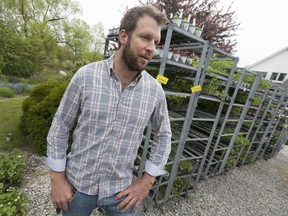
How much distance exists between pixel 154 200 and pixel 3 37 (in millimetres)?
13039

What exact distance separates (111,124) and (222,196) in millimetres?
3584

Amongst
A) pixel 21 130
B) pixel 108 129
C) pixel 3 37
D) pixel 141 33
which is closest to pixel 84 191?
pixel 108 129

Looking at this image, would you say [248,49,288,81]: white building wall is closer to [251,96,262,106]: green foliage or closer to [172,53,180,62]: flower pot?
[251,96,262,106]: green foliage

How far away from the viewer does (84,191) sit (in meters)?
1.10

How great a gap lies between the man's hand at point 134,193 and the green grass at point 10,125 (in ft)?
11.3

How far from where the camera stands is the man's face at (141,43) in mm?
952

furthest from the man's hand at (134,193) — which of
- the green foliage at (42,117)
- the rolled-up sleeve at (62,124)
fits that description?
the green foliage at (42,117)

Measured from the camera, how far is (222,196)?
337cm

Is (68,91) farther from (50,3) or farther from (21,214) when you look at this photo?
(50,3)

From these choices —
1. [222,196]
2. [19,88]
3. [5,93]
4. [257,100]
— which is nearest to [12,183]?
[222,196]

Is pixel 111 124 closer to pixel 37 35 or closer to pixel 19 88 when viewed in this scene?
pixel 19 88

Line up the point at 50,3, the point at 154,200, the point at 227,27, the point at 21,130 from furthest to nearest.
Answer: the point at 50,3 → the point at 227,27 → the point at 21,130 → the point at 154,200

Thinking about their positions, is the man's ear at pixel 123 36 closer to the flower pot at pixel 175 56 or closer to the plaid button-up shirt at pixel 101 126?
the plaid button-up shirt at pixel 101 126

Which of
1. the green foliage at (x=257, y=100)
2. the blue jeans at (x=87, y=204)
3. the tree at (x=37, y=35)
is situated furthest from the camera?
the tree at (x=37, y=35)
